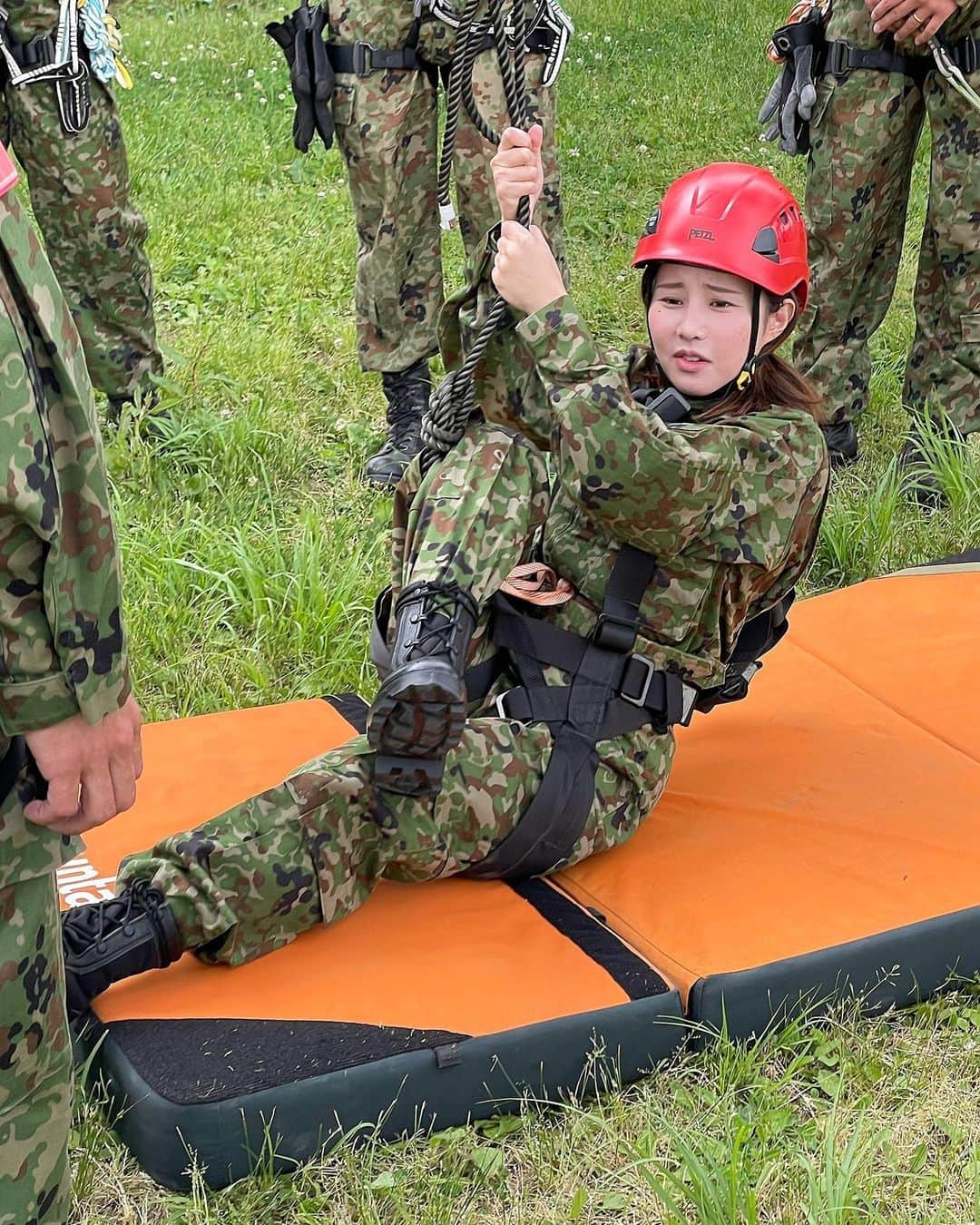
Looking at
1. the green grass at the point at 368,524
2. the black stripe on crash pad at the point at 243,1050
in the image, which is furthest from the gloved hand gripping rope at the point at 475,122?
the green grass at the point at 368,524

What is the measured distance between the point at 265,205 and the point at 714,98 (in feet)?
10.6

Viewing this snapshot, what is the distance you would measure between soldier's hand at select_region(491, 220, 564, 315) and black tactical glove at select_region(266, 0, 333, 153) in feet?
7.31

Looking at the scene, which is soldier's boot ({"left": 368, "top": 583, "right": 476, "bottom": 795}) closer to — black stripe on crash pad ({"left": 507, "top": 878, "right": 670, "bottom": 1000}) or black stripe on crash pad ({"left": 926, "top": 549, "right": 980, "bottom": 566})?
black stripe on crash pad ({"left": 507, "top": 878, "right": 670, "bottom": 1000})

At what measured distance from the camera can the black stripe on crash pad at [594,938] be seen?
2.50 m

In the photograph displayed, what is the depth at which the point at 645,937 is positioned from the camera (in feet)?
8.63

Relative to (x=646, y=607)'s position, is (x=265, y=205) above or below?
above

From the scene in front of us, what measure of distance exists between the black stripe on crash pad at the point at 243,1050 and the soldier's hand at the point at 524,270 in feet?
3.98

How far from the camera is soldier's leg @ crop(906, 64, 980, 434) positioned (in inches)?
178

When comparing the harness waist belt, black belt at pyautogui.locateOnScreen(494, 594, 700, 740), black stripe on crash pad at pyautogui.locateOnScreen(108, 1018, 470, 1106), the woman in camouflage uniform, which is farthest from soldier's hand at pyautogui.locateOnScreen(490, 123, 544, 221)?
the harness waist belt

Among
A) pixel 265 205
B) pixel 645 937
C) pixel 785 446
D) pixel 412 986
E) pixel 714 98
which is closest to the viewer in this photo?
pixel 412 986

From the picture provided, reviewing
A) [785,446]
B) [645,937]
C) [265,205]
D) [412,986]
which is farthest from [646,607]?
[265,205]

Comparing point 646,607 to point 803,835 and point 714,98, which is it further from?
point 714,98

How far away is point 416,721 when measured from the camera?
239 centimetres

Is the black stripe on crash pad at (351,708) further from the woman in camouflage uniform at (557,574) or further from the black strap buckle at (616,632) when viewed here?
the black strap buckle at (616,632)
